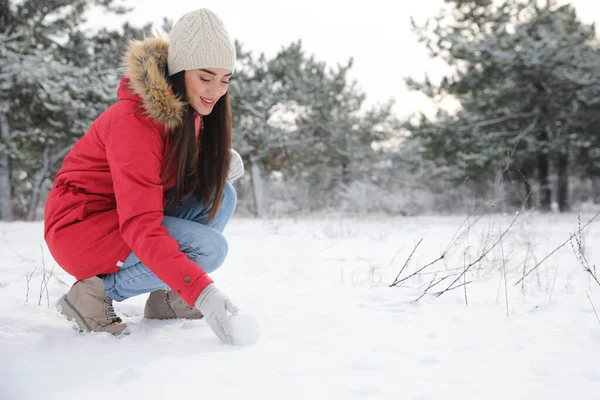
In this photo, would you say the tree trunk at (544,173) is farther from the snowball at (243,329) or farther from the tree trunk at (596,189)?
the tree trunk at (596,189)

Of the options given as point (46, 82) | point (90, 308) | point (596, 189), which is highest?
point (46, 82)

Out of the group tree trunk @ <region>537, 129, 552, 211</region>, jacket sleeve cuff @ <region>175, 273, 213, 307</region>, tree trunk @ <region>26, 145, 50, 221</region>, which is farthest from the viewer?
tree trunk @ <region>537, 129, 552, 211</region>

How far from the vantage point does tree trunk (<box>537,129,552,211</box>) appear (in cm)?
1228

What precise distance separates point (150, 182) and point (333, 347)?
2.79ft

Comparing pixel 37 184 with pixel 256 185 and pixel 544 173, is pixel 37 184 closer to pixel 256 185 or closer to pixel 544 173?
pixel 256 185

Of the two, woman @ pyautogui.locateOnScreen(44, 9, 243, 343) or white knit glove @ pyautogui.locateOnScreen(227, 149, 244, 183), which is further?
white knit glove @ pyautogui.locateOnScreen(227, 149, 244, 183)

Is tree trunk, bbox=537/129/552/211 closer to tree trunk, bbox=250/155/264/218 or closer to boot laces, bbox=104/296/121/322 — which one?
tree trunk, bbox=250/155/264/218

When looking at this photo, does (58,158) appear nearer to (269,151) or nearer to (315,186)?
(269,151)

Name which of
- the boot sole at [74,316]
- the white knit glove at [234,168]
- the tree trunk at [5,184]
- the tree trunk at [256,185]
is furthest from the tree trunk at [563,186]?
the tree trunk at [5,184]

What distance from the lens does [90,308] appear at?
176cm

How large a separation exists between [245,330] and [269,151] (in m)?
12.2

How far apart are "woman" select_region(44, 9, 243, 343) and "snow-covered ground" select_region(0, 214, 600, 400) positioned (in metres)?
0.19

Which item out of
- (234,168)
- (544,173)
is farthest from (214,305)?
(544,173)

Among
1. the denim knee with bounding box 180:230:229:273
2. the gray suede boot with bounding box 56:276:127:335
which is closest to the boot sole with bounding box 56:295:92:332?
the gray suede boot with bounding box 56:276:127:335
